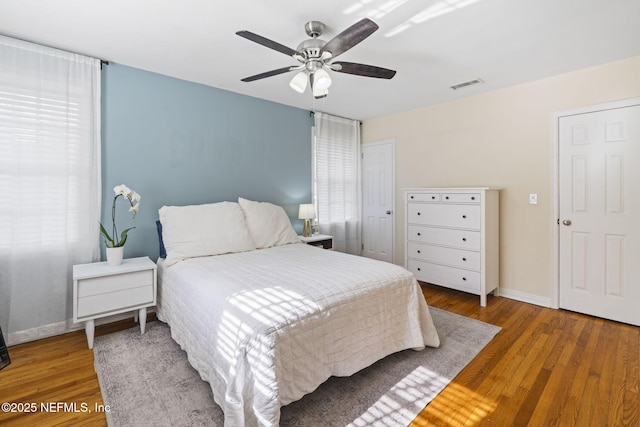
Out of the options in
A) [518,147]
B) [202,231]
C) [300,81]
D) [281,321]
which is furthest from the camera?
[518,147]

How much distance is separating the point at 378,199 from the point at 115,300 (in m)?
3.60

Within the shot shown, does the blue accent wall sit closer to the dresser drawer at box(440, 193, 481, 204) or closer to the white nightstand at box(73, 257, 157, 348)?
the white nightstand at box(73, 257, 157, 348)

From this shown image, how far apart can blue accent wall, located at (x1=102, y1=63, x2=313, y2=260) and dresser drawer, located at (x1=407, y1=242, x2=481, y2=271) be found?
160 centimetres

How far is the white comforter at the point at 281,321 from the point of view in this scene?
1408mm

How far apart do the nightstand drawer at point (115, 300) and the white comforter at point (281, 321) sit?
15cm

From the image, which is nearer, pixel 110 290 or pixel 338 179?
pixel 110 290

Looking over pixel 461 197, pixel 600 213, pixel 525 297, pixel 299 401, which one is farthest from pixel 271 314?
pixel 600 213

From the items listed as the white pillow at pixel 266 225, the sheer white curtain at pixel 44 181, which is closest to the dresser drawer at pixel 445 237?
the white pillow at pixel 266 225

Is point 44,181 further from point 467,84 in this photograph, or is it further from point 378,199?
point 467,84

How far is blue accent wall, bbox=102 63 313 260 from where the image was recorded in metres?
2.79

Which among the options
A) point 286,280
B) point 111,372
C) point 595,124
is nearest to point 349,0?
point 286,280

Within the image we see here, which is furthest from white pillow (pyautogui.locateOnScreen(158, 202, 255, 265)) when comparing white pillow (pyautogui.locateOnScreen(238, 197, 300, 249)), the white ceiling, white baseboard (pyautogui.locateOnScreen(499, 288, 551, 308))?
white baseboard (pyautogui.locateOnScreen(499, 288, 551, 308))

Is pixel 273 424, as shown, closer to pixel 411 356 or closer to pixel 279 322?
pixel 279 322

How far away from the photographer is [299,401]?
172 centimetres
